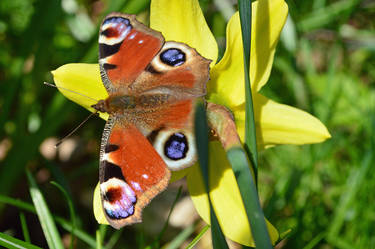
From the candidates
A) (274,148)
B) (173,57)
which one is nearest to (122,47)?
(173,57)

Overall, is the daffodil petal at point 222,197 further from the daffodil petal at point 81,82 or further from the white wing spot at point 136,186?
the daffodil petal at point 81,82

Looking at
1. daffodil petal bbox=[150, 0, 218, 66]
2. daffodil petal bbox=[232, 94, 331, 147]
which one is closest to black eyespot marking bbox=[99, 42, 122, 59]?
daffodil petal bbox=[150, 0, 218, 66]

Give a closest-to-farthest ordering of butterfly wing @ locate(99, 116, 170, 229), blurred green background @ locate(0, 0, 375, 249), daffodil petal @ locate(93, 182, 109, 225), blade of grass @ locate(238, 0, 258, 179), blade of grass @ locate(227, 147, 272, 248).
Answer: blade of grass @ locate(227, 147, 272, 248) < blade of grass @ locate(238, 0, 258, 179) < butterfly wing @ locate(99, 116, 170, 229) < daffodil petal @ locate(93, 182, 109, 225) < blurred green background @ locate(0, 0, 375, 249)

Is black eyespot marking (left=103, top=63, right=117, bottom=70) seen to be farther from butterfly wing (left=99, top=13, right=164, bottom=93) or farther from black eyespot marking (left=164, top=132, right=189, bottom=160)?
black eyespot marking (left=164, top=132, right=189, bottom=160)

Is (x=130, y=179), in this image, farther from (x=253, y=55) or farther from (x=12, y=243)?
(x=253, y=55)

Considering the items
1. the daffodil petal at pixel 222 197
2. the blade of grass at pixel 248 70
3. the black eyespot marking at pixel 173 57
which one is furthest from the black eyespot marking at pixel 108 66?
the blade of grass at pixel 248 70

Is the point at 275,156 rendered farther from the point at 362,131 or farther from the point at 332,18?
the point at 332,18

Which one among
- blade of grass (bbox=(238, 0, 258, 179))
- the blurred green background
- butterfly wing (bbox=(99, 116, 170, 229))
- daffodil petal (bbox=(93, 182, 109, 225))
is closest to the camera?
blade of grass (bbox=(238, 0, 258, 179))
